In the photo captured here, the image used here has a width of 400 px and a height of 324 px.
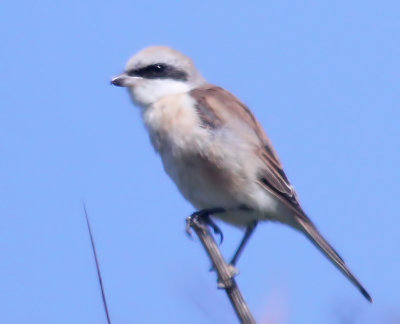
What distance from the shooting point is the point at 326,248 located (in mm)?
3873

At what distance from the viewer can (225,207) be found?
4.23 metres

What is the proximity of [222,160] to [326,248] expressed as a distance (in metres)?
0.68

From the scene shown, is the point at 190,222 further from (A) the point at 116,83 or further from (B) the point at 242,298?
(A) the point at 116,83

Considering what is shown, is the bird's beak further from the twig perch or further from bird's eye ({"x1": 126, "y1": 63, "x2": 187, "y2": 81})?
the twig perch

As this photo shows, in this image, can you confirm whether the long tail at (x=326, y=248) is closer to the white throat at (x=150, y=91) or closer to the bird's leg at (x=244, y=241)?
the bird's leg at (x=244, y=241)

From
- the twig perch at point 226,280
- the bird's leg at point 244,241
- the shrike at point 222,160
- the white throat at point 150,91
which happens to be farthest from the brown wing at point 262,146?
the twig perch at point 226,280

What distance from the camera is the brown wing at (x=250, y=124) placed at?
13.9ft

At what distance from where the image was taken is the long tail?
11.8 ft

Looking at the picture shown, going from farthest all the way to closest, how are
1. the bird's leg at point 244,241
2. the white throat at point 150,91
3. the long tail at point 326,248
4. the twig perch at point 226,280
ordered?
the white throat at point 150,91 < the bird's leg at point 244,241 < the long tail at point 326,248 < the twig perch at point 226,280

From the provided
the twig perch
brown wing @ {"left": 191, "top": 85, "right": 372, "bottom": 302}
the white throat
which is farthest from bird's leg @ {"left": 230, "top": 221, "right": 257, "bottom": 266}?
the twig perch

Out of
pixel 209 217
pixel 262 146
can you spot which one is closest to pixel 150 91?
pixel 262 146

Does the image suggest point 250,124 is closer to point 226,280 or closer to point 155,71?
point 155,71

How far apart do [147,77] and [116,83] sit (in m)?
0.18

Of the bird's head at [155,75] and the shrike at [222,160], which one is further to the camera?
the bird's head at [155,75]
